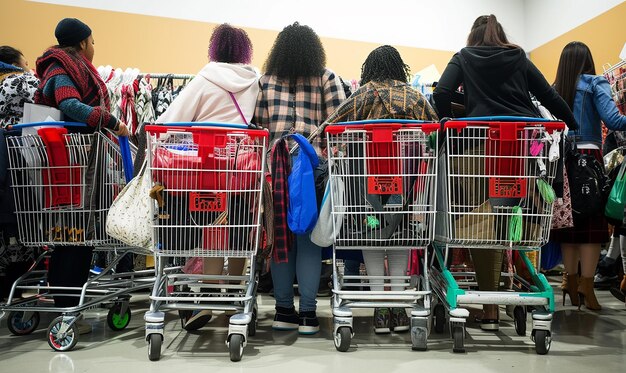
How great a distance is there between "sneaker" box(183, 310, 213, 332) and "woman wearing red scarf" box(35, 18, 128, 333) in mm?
596

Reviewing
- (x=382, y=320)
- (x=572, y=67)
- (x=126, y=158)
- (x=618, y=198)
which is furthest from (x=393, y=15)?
(x=382, y=320)

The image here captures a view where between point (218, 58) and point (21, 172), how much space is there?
136 cm

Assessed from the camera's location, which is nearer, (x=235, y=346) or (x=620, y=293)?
(x=235, y=346)

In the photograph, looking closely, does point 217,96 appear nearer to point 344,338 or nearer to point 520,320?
point 344,338

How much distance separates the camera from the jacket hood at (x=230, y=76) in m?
3.45

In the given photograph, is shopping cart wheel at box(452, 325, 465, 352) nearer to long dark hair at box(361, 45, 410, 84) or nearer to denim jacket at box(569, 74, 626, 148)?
long dark hair at box(361, 45, 410, 84)

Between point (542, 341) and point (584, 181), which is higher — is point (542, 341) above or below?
below

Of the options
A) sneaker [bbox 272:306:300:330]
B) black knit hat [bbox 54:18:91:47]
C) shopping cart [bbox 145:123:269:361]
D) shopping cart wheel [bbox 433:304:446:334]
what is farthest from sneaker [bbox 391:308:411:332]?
black knit hat [bbox 54:18:91:47]

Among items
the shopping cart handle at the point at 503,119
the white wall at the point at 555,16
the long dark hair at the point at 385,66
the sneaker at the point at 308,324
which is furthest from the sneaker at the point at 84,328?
the white wall at the point at 555,16

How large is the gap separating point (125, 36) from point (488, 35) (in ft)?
14.7

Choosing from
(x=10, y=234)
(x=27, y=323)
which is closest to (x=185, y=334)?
(x=27, y=323)

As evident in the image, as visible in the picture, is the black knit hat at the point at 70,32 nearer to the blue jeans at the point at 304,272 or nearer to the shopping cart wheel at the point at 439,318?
the blue jeans at the point at 304,272

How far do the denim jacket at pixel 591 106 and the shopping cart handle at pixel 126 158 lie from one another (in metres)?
3.02

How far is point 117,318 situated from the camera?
3484 mm
